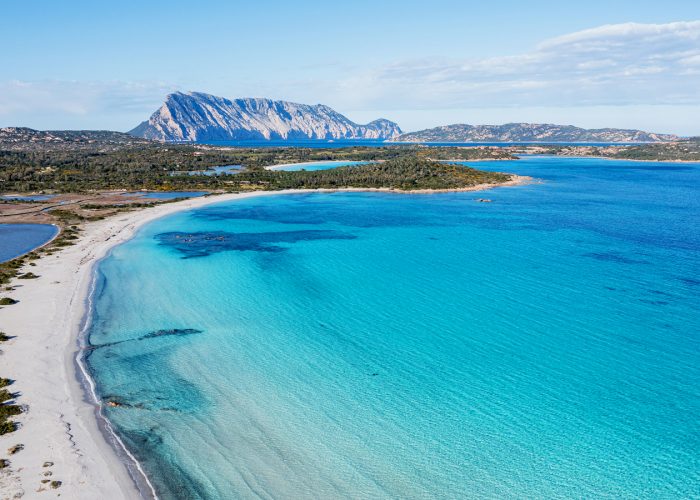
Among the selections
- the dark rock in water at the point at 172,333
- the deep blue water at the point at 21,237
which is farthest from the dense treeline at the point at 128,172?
the dark rock in water at the point at 172,333

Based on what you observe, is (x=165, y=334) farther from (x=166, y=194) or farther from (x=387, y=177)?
(x=387, y=177)

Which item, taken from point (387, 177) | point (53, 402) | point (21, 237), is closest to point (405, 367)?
point (53, 402)

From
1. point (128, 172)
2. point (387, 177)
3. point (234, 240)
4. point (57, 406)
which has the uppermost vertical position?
point (128, 172)

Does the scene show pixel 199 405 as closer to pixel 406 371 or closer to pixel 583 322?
pixel 406 371

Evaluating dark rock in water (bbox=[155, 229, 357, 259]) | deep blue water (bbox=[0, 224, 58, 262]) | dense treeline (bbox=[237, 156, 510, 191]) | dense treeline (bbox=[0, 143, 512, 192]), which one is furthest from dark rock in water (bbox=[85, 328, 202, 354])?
dense treeline (bbox=[0, 143, 512, 192])

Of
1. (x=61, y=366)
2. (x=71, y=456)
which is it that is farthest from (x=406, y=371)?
(x=61, y=366)

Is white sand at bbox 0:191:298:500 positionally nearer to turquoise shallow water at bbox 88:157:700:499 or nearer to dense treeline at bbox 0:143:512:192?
turquoise shallow water at bbox 88:157:700:499

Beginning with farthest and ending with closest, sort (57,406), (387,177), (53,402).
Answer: (387,177) → (53,402) → (57,406)
